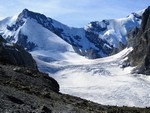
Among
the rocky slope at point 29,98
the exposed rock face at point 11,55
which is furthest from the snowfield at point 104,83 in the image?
the rocky slope at point 29,98

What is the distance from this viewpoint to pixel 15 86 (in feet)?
58.4

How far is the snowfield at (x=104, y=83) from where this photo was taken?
105688 millimetres

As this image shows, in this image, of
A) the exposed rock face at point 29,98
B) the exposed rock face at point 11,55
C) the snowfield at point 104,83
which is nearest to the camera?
the exposed rock face at point 29,98

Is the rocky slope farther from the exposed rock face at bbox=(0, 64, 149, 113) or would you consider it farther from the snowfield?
the snowfield

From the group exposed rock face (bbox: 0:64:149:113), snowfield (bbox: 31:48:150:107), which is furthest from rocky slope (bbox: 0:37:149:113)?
snowfield (bbox: 31:48:150:107)

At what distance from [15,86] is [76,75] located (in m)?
156

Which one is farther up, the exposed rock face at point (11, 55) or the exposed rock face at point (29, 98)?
the exposed rock face at point (11, 55)

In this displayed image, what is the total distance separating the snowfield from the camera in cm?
10569

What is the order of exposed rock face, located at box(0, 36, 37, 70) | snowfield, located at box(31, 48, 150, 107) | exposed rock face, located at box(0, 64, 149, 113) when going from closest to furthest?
1. exposed rock face, located at box(0, 64, 149, 113)
2. exposed rock face, located at box(0, 36, 37, 70)
3. snowfield, located at box(31, 48, 150, 107)

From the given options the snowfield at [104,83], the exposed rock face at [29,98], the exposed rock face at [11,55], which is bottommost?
the exposed rock face at [29,98]

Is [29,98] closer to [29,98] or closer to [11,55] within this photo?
[29,98]

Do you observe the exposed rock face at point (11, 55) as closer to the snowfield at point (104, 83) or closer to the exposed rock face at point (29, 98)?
the exposed rock face at point (29, 98)

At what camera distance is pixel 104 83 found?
14638 centimetres

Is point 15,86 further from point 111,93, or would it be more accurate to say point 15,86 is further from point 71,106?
Result: point 111,93
